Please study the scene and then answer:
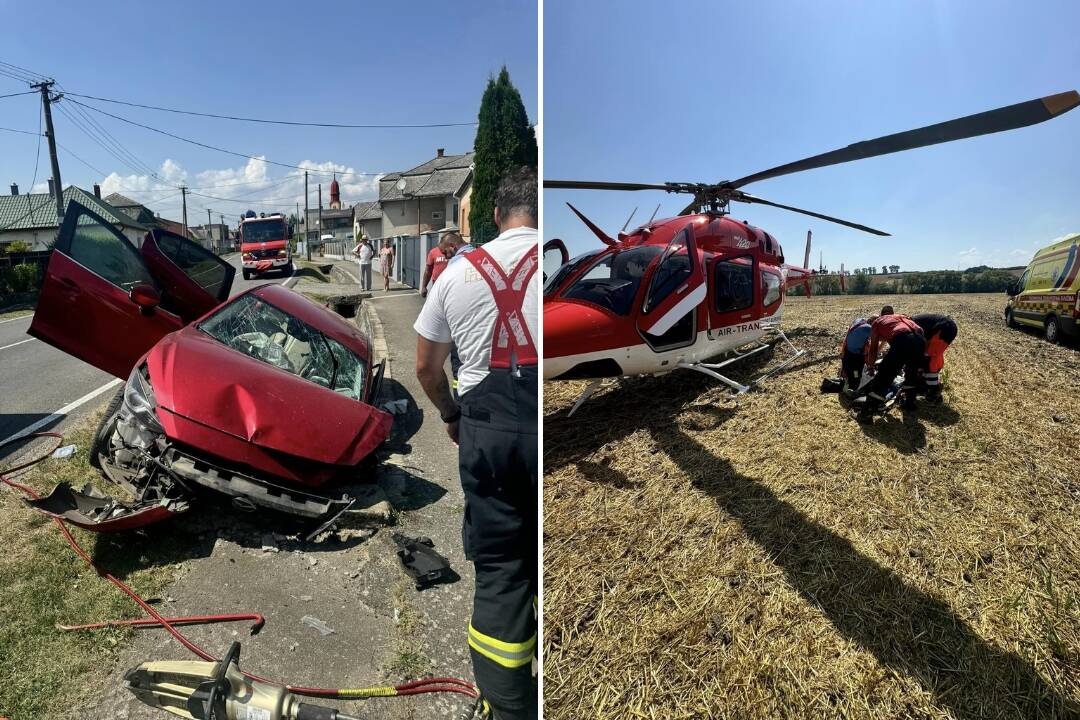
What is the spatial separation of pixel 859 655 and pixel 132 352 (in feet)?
15.2

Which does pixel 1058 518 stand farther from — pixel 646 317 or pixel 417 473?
pixel 417 473

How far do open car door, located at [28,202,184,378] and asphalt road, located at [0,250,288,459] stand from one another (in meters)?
1.11

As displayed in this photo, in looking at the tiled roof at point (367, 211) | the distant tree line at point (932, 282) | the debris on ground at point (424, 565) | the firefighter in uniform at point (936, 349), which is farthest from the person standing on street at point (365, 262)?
the tiled roof at point (367, 211)

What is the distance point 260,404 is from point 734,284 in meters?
4.90

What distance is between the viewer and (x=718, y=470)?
3928 mm

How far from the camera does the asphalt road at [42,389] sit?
16.9ft

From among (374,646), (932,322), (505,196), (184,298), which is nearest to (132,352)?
(184,298)

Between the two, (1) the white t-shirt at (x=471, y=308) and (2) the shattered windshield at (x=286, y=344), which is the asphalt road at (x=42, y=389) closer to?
(2) the shattered windshield at (x=286, y=344)

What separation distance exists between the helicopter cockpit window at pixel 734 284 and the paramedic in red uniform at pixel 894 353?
132 cm

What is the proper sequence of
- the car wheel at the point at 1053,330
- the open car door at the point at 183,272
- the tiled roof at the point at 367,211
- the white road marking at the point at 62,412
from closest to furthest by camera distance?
1. the open car door at the point at 183,272
2. the white road marking at the point at 62,412
3. the car wheel at the point at 1053,330
4. the tiled roof at the point at 367,211

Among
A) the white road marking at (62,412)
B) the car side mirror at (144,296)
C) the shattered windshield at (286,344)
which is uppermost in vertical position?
the car side mirror at (144,296)

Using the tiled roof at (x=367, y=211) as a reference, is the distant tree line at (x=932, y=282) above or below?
below

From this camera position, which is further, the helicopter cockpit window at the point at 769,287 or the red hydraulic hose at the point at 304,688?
the helicopter cockpit window at the point at 769,287

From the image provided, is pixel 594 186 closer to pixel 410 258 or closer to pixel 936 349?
pixel 936 349
